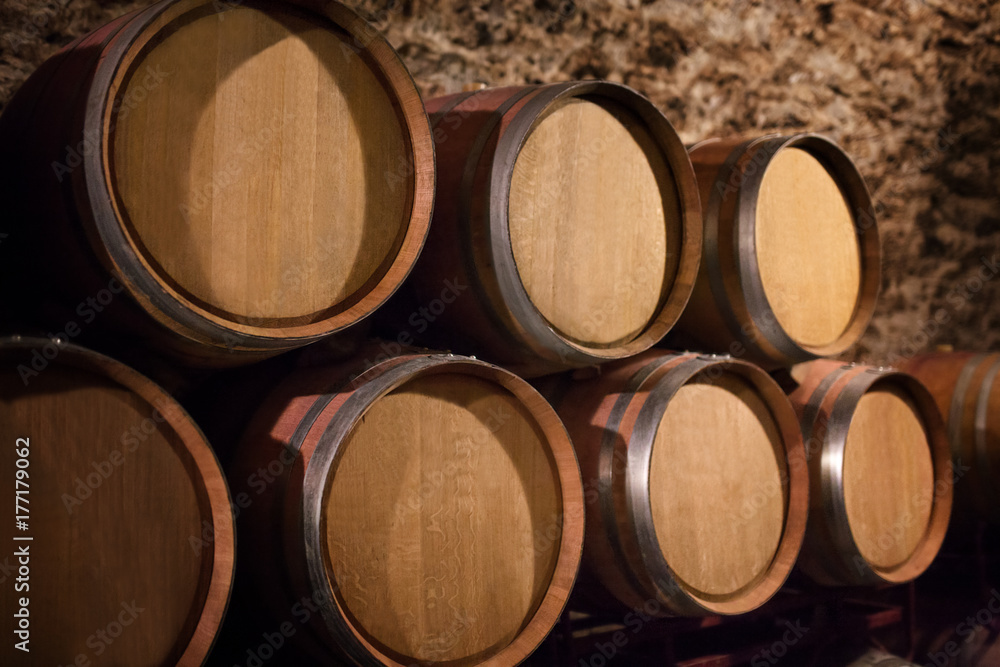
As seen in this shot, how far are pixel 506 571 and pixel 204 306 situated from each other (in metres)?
0.84

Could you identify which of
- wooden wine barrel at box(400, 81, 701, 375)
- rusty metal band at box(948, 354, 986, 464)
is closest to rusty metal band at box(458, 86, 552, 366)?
wooden wine barrel at box(400, 81, 701, 375)

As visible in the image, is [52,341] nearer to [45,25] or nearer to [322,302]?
[322,302]

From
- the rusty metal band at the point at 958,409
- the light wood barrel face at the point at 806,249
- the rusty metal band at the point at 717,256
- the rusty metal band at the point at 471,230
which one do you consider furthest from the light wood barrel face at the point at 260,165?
the rusty metal band at the point at 958,409

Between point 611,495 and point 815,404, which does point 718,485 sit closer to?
point 611,495

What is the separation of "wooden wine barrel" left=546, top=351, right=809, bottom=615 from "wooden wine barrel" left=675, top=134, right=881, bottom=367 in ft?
0.81

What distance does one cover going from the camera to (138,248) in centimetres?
143

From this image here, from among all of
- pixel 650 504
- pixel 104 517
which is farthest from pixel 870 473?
pixel 104 517

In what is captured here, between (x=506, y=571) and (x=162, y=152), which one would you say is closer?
(x=162, y=152)

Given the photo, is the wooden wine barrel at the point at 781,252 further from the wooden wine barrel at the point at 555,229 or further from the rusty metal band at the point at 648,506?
the rusty metal band at the point at 648,506

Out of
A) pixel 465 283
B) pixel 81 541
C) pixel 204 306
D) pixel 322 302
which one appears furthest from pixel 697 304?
pixel 81 541

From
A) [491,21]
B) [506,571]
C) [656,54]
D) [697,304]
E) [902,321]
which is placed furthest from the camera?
[902,321]

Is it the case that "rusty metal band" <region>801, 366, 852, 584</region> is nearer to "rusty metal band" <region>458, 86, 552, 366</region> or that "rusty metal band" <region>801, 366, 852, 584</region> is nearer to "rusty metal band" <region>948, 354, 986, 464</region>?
"rusty metal band" <region>948, 354, 986, 464</region>

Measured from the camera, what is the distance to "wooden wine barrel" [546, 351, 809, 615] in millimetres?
2131

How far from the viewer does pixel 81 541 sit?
4.48 ft
